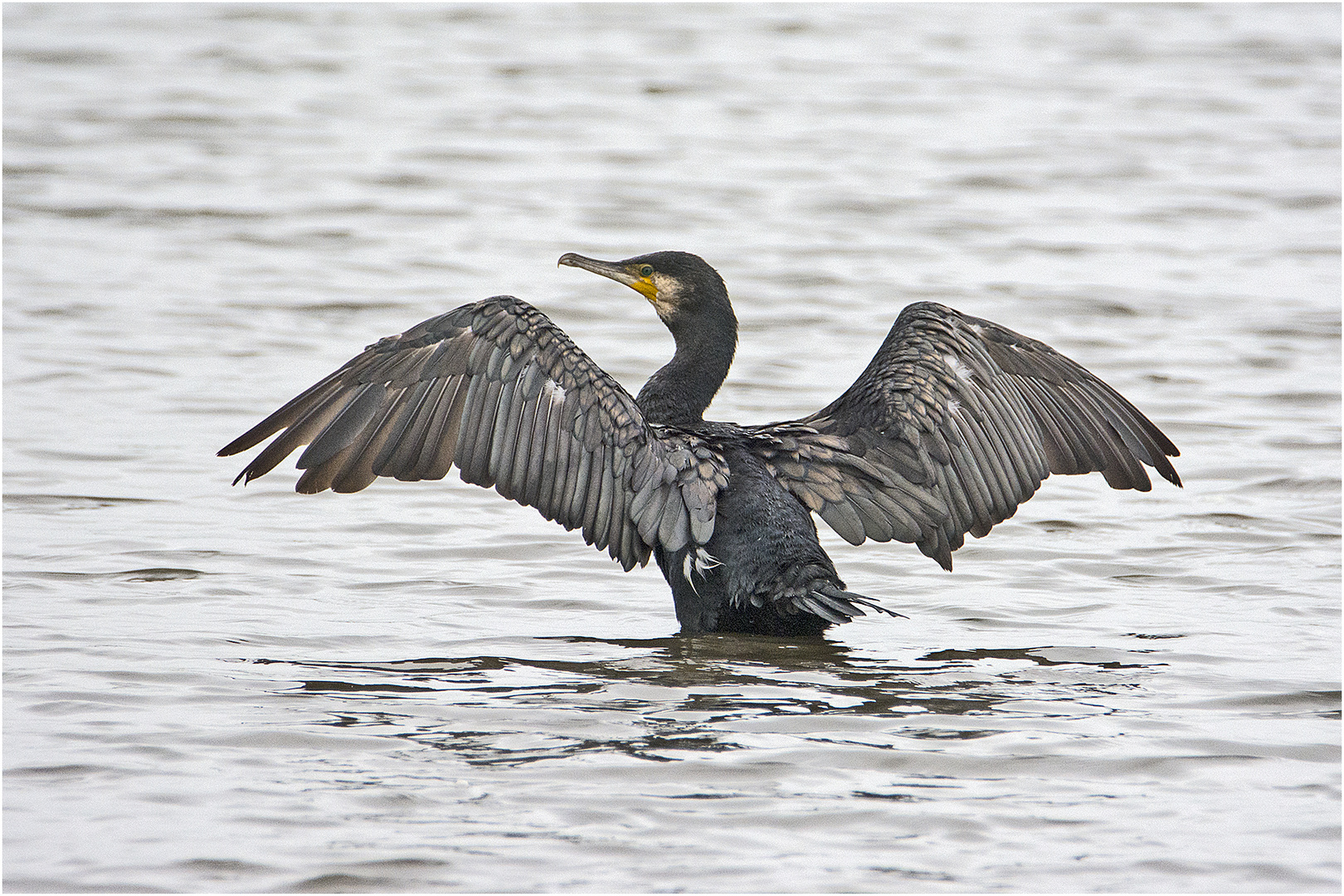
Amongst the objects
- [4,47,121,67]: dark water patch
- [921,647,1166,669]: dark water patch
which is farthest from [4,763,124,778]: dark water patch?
[4,47,121,67]: dark water patch

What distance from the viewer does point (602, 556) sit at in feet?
25.0

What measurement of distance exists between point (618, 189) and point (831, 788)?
10746 millimetres

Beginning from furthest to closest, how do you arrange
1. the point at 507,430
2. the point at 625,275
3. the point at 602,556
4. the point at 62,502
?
the point at 62,502, the point at 602,556, the point at 625,275, the point at 507,430

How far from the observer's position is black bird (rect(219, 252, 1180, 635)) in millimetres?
6062

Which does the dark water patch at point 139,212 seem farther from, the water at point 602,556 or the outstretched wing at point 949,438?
the outstretched wing at point 949,438

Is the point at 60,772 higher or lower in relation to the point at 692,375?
lower

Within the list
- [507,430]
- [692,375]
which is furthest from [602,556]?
[507,430]

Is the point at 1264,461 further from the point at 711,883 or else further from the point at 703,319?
the point at 711,883

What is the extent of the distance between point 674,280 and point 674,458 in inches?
44.0

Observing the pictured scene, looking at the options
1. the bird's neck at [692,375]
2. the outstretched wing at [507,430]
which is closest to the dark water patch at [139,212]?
the bird's neck at [692,375]

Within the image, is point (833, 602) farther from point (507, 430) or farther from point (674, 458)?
point (507, 430)

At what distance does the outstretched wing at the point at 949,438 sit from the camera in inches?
253

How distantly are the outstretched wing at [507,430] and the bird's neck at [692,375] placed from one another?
66 cm

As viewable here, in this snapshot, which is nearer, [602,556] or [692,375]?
[692,375]
